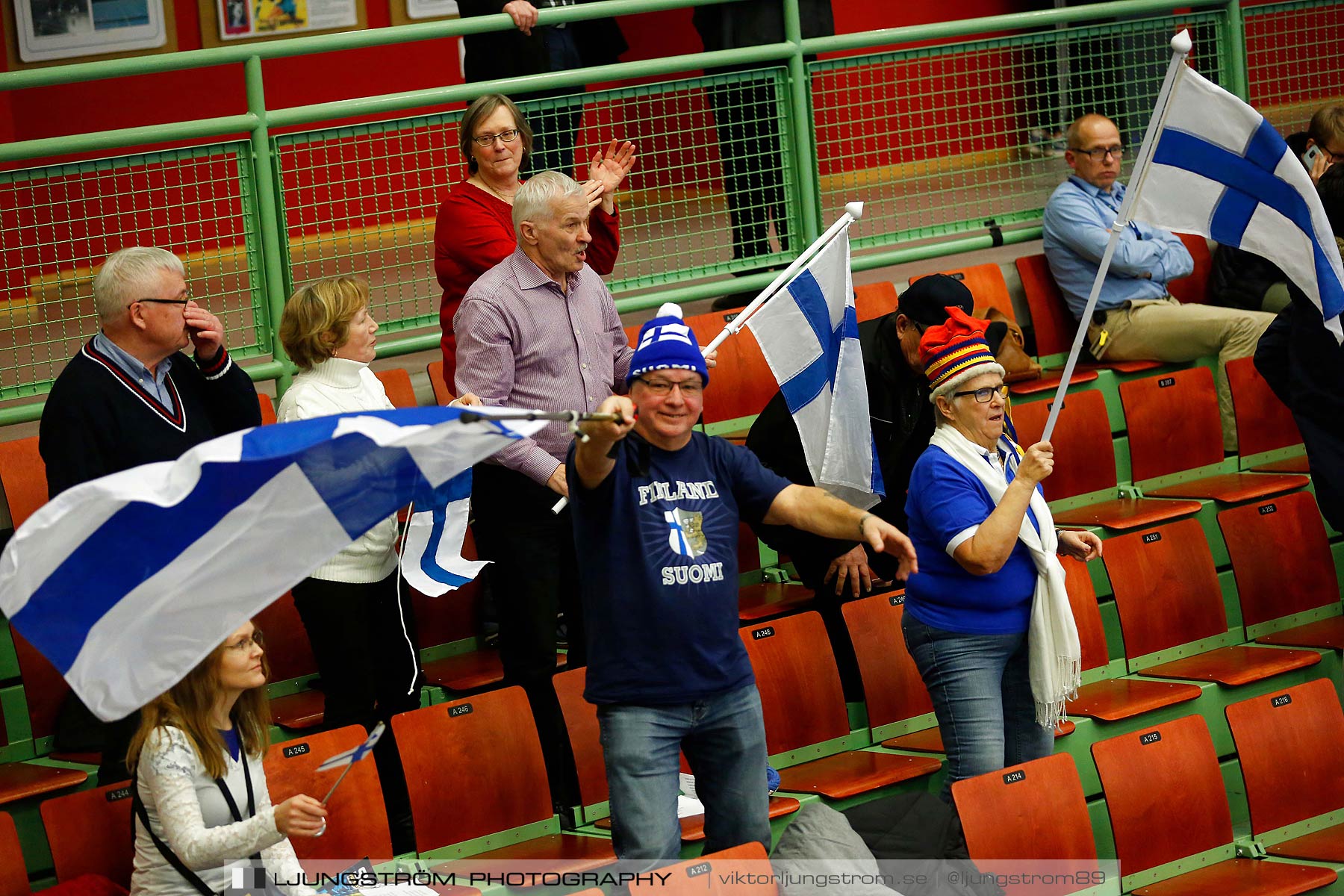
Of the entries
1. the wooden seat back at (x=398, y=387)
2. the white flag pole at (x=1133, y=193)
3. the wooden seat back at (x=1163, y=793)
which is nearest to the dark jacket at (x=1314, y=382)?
the white flag pole at (x=1133, y=193)

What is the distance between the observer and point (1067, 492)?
612cm

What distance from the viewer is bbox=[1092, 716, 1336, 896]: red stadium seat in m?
4.44

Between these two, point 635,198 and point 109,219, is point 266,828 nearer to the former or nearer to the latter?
point 109,219

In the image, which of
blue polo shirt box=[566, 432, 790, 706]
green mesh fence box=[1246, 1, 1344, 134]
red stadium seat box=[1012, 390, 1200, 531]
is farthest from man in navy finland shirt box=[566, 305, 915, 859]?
green mesh fence box=[1246, 1, 1344, 134]

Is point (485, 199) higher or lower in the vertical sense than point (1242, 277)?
higher

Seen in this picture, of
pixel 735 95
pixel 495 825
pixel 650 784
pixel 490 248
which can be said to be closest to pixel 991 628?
pixel 650 784

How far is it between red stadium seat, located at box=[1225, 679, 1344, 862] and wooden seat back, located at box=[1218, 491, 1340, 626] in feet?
2.61

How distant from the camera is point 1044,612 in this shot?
418cm

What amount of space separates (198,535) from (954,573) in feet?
6.57

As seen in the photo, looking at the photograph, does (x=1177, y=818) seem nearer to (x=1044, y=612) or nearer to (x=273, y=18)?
(x=1044, y=612)

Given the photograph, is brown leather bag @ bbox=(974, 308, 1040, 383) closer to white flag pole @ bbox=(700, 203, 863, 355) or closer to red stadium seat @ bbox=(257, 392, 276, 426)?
white flag pole @ bbox=(700, 203, 863, 355)

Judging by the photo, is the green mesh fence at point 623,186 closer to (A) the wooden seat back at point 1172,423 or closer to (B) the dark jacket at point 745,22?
(B) the dark jacket at point 745,22

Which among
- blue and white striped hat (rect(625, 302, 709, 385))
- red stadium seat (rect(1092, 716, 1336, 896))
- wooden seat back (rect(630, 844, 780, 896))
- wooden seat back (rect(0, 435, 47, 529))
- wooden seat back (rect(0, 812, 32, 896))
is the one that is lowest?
red stadium seat (rect(1092, 716, 1336, 896))

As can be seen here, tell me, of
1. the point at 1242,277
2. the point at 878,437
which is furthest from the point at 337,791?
the point at 1242,277
